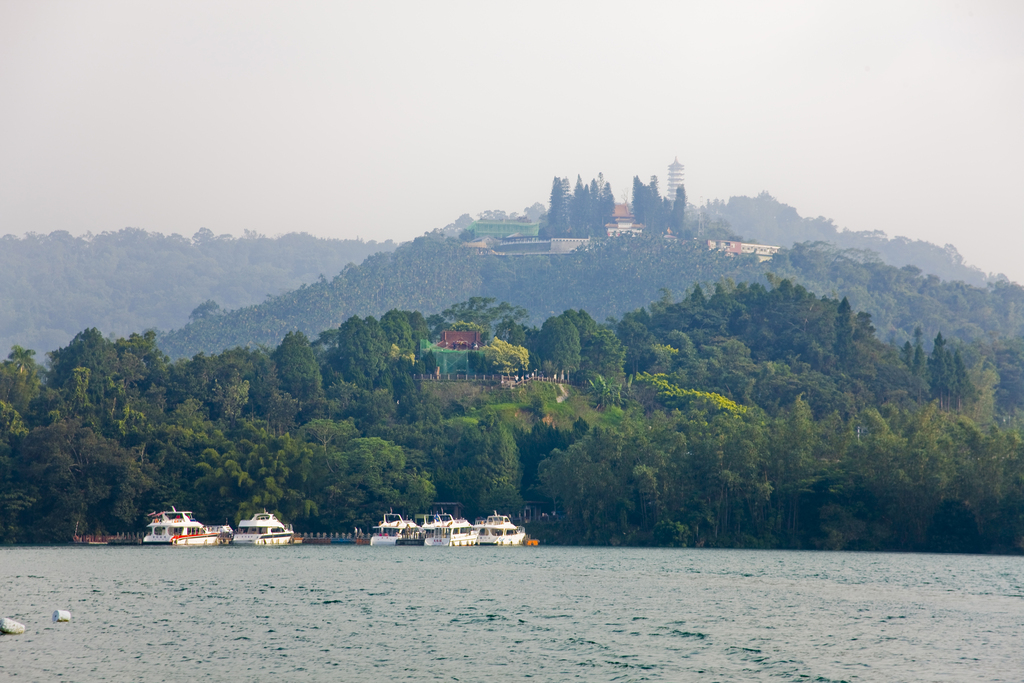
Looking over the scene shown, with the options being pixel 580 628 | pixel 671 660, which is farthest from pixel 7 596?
pixel 671 660

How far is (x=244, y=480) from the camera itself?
81250 mm

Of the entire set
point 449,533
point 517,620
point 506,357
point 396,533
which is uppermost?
point 506,357

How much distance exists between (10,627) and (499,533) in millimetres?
52984

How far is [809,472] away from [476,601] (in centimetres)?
3716

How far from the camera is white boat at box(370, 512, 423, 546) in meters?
81.2

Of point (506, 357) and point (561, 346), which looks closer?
point (506, 357)

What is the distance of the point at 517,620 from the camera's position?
37.3m

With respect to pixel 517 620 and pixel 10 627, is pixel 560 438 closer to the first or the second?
pixel 517 620

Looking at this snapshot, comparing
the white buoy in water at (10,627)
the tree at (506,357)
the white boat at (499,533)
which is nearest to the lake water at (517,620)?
the white buoy in water at (10,627)

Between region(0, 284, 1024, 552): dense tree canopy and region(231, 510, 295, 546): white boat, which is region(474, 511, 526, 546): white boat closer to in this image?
region(0, 284, 1024, 552): dense tree canopy

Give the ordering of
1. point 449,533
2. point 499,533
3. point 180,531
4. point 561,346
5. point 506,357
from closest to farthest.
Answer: point 180,531 → point 449,533 → point 499,533 → point 506,357 → point 561,346

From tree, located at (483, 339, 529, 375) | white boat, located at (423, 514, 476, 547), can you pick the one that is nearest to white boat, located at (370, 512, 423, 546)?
white boat, located at (423, 514, 476, 547)

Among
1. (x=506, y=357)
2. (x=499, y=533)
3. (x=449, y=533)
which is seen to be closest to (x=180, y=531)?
(x=449, y=533)

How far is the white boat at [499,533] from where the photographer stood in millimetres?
82250
